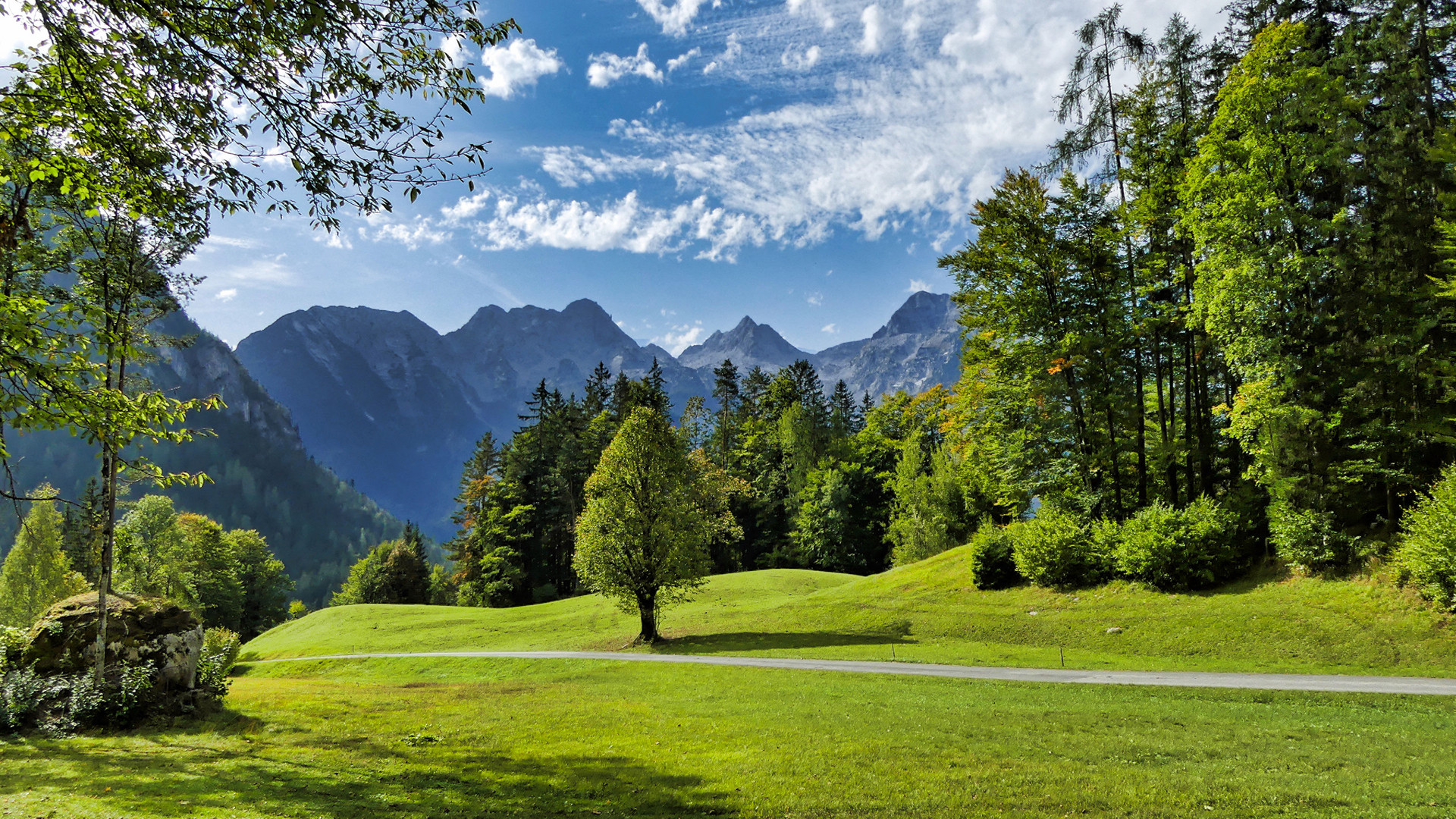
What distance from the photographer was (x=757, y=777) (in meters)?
9.62

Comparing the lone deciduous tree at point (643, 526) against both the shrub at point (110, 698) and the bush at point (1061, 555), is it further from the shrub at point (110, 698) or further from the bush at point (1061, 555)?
the shrub at point (110, 698)

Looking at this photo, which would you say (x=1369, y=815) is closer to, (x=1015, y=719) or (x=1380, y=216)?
(x=1015, y=719)

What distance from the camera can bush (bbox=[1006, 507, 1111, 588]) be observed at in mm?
29391

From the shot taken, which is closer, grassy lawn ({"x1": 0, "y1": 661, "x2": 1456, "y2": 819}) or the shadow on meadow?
grassy lawn ({"x1": 0, "y1": 661, "x2": 1456, "y2": 819})

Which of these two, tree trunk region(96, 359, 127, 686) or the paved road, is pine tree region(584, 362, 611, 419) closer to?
the paved road

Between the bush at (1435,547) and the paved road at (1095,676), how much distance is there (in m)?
4.16

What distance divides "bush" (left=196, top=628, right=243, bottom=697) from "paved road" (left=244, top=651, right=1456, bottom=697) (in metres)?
13.7

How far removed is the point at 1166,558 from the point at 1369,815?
20.8 m

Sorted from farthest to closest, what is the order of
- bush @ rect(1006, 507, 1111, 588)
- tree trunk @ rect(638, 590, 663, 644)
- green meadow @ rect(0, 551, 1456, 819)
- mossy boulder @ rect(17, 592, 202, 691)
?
1. tree trunk @ rect(638, 590, 663, 644)
2. bush @ rect(1006, 507, 1111, 588)
3. mossy boulder @ rect(17, 592, 202, 691)
4. green meadow @ rect(0, 551, 1456, 819)

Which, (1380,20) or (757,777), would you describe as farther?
(1380,20)

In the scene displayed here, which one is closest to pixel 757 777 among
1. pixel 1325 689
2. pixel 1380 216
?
pixel 1325 689

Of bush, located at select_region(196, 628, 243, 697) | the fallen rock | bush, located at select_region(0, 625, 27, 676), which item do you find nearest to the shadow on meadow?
bush, located at select_region(196, 628, 243, 697)

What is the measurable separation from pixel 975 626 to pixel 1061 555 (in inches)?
225

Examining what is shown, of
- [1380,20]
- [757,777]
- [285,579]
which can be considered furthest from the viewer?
[285,579]
